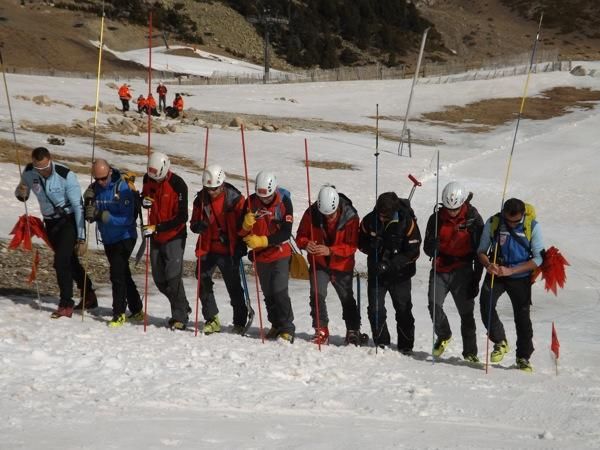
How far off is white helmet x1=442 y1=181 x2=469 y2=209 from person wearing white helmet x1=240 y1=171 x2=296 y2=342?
1.56m

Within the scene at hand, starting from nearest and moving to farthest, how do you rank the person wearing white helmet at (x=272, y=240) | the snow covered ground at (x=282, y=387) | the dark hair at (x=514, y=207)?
the snow covered ground at (x=282, y=387) < the dark hair at (x=514, y=207) < the person wearing white helmet at (x=272, y=240)

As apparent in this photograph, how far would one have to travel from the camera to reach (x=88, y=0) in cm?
8806

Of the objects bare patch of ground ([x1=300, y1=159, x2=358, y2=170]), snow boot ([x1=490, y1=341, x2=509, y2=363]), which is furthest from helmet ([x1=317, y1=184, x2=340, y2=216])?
bare patch of ground ([x1=300, y1=159, x2=358, y2=170])

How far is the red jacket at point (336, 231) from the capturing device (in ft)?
29.7

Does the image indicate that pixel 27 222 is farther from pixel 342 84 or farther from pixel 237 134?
pixel 342 84

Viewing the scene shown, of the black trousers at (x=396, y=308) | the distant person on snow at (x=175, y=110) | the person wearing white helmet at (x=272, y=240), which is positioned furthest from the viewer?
the distant person on snow at (x=175, y=110)

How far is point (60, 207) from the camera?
9.09 metres

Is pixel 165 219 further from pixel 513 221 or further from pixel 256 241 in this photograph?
pixel 513 221

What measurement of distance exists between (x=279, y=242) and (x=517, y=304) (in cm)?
244

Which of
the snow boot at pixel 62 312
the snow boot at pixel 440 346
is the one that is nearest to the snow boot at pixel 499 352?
the snow boot at pixel 440 346

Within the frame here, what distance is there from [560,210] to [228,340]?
16.3m

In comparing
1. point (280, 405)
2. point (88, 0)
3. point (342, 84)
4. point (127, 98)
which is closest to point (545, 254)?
point (280, 405)

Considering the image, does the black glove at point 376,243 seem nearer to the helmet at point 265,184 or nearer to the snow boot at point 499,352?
the helmet at point 265,184

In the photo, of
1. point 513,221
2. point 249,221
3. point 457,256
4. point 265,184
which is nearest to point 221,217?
point 249,221
